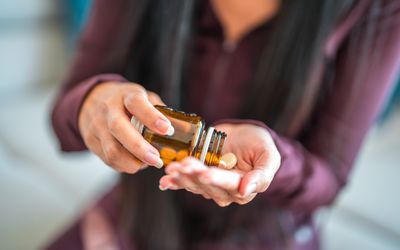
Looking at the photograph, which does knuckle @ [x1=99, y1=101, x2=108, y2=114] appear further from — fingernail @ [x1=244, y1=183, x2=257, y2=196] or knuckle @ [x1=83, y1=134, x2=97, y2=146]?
fingernail @ [x1=244, y1=183, x2=257, y2=196]

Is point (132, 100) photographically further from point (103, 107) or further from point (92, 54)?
point (92, 54)

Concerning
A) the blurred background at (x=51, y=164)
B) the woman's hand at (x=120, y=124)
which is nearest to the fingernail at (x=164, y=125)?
the woman's hand at (x=120, y=124)

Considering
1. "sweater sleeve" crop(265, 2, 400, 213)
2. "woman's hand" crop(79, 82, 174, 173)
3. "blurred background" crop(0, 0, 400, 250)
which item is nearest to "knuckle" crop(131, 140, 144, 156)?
"woman's hand" crop(79, 82, 174, 173)

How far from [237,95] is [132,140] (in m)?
0.27

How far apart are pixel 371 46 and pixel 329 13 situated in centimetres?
7

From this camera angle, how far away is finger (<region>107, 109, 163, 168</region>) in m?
0.27

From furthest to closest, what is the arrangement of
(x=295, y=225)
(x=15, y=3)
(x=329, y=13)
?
(x=15, y=3)
(x=295, y=225)
(x=329, y=13)

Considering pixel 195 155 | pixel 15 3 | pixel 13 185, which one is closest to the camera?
pixel 195 155

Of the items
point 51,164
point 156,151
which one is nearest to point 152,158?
point 156,151

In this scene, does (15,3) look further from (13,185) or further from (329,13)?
(329,13)

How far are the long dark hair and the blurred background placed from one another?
166 mm

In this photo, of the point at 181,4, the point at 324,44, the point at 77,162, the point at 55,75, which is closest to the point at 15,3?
the point at 55,75

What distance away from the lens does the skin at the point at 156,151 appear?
24 cm

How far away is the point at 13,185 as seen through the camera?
37.8 inches
